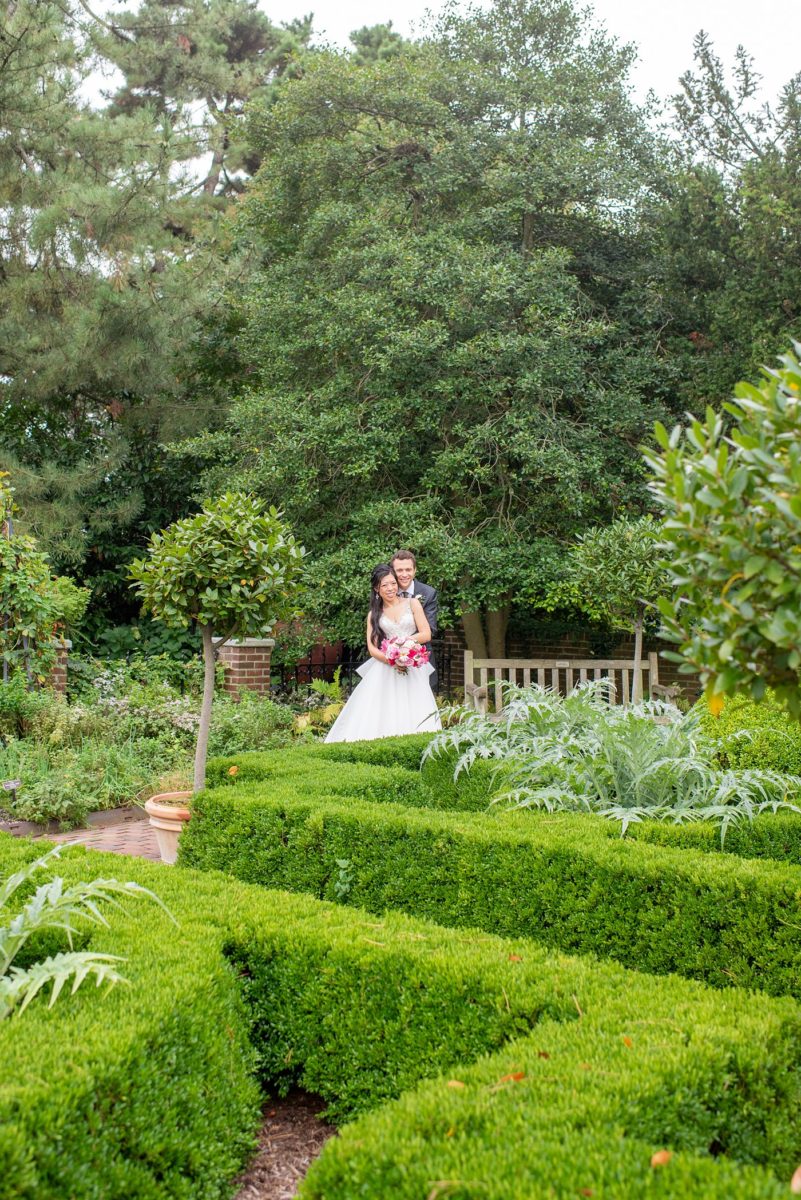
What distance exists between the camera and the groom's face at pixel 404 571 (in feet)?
25.2

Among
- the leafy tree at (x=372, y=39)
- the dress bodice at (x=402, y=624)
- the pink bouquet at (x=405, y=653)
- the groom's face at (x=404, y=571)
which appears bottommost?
the pink bouquet at (x=405, y=653)

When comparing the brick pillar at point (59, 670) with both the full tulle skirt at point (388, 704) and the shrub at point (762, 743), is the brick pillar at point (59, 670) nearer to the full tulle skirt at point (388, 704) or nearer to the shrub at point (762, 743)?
the full tulle skirt at point (388, 704)

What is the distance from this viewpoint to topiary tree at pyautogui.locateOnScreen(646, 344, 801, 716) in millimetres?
1716

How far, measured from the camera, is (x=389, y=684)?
7.69m

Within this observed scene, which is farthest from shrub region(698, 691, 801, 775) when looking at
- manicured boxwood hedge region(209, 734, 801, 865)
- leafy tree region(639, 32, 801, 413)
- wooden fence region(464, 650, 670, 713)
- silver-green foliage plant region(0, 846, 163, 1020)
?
leafy tree region(639, 32, 801, 413)

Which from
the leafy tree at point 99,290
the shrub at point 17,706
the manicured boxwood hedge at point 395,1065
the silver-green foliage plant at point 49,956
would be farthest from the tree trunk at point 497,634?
the silver-green foliage plant at point 49,956

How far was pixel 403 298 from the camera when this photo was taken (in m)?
11.0

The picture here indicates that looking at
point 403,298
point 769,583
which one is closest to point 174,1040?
point 769,583

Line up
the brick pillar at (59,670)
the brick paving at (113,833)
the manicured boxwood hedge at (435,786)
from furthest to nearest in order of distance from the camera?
1. the brick pillar at (59,670)
2. the brick paving at (113,833)
3. the manicured boxwood hedge at (435,786)

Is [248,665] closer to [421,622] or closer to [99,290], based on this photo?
[421,622]

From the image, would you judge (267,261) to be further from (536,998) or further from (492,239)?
(536,998)

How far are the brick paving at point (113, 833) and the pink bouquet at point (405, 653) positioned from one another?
7.22ft

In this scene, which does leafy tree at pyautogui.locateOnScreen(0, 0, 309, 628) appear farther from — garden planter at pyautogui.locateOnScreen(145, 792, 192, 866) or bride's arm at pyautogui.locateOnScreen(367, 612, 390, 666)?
garden planter at pyautogui.locateOnScreen(145, 792, 192, 866)

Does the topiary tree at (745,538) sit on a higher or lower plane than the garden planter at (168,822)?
higher
